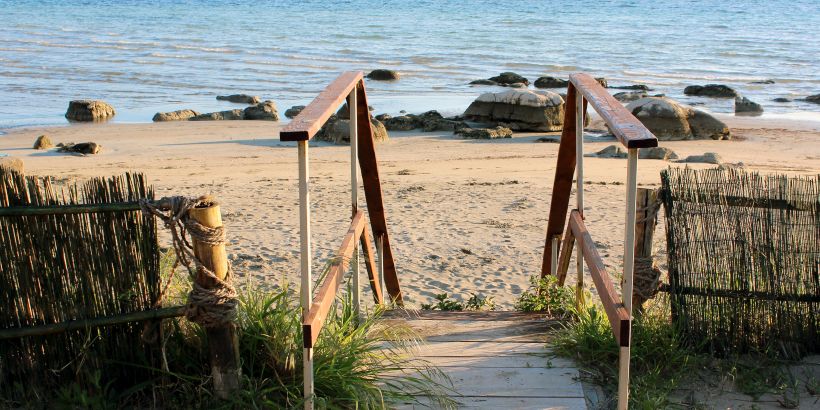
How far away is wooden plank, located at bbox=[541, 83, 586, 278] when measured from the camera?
5211 millimetres

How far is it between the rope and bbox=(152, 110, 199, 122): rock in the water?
15.0m

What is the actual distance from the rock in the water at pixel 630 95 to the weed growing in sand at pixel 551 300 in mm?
17674

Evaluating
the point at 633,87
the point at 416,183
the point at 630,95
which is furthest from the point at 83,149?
the point at 633,87

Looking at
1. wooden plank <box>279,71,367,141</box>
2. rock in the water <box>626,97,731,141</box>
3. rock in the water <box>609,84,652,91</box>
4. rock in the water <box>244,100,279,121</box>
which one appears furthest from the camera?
rock in the water <box>609,84,652,91</box>

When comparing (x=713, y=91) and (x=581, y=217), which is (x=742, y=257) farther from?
(x=713, y=91)

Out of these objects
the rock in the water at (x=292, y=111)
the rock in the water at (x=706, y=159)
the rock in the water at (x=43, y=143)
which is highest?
the rock in the water at (x=43, y=143)

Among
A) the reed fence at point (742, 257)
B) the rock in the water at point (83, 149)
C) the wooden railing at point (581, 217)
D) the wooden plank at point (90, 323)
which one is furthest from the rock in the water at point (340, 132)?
the wooden plank at point (90, 323)

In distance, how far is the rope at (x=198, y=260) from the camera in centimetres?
349

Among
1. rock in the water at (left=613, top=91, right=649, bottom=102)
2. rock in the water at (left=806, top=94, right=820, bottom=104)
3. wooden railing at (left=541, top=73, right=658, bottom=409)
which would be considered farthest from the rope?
rock in the water at (left=806, top=94, right=820, bottom=104)

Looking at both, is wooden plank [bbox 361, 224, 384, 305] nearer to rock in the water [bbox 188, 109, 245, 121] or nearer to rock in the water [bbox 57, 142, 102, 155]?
rock in the water [bbox 57, 142, 102, 155]

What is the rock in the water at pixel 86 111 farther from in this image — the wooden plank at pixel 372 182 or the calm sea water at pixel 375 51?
the wooden plank at pixel 372 182

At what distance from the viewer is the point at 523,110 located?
17391 mm

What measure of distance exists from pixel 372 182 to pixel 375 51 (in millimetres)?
29342

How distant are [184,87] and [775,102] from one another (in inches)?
598
